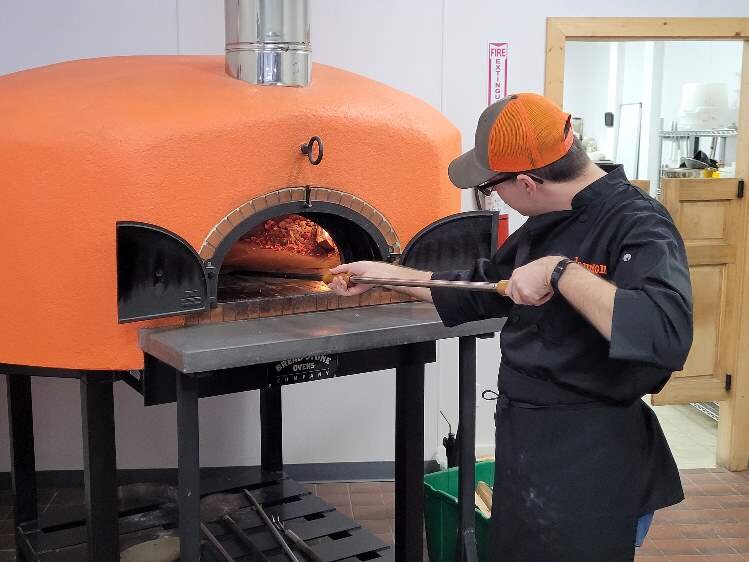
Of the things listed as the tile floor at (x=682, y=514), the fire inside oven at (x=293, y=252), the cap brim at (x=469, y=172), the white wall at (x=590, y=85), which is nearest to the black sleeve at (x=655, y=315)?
the cap brim at (x=469, y=172)

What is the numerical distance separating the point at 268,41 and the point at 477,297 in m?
1.03

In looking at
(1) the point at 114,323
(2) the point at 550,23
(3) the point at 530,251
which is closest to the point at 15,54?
(1) the point at 114,323

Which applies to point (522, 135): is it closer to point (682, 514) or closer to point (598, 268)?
point (598, 268)

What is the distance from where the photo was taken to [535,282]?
5.89 ft

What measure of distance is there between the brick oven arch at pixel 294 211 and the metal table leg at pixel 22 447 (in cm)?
117

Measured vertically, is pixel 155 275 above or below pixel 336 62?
below

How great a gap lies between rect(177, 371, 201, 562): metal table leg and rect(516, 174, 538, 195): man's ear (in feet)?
3.29

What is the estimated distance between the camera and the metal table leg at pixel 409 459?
293cm

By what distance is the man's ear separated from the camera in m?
1.96

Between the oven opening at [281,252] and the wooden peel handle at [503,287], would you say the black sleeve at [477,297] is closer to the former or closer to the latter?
the wooden peel handle at [503,287]

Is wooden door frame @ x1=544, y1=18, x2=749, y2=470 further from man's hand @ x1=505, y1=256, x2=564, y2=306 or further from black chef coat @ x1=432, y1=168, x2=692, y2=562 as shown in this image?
man's hand @ x1=505, y1=256, x2=564, y2=306

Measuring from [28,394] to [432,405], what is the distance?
1876 millimetres

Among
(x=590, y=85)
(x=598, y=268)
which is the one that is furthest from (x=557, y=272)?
(x=590, y=85)

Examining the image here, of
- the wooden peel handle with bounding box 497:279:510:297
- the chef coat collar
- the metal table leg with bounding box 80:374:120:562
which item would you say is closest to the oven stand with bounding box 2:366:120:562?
the metal table leg with bounding box 80:374:120:562
